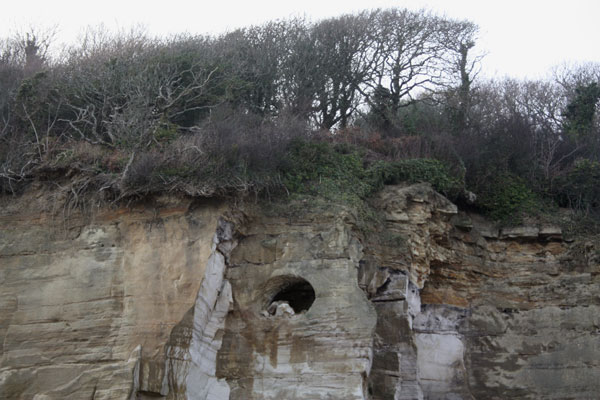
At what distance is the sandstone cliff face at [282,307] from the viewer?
569 inches

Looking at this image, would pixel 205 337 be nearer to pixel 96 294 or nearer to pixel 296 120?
pixel 96 294

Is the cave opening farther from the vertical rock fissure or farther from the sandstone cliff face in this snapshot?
the vertical rock fissure

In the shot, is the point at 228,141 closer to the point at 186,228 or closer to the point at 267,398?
the point at 186,228

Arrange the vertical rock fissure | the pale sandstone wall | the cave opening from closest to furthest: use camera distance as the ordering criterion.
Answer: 1. the vertical rock fissure
2. the pale sandstone wall
3. the cave opening

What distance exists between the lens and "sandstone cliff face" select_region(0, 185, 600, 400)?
569 inches

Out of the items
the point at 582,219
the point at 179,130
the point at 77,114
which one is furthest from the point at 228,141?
the point at 582,219

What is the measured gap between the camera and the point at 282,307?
591 inches

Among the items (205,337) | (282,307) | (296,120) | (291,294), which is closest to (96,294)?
(205,337)

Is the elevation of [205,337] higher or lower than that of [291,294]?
lower

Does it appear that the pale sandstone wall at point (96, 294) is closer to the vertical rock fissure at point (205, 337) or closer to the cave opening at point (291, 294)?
the vertical rock fissure at point (205, 337)

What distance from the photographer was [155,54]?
1906 centimetres

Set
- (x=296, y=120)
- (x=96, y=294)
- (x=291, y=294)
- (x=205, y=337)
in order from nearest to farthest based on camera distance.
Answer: (x=205, y=337) < (x=96, y=294) < (x=291, y=294) < (x=296, y=120)

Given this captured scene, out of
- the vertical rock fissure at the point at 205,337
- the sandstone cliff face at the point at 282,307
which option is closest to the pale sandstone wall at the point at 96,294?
the sandstone cliff face at the point at 282,307

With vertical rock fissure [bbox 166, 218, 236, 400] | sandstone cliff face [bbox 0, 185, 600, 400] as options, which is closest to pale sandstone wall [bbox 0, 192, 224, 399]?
sandstone cliff face [bbox 0, 185, 600, 400]
